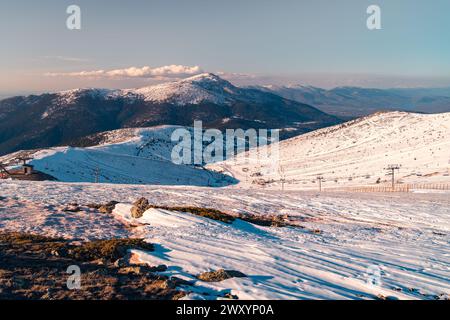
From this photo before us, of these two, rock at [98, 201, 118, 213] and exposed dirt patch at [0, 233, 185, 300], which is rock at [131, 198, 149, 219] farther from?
exposed dirt patch at [0, 233, 185, 300]

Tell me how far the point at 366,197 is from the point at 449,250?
21.0m

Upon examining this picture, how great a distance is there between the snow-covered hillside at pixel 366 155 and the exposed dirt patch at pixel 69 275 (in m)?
63.6

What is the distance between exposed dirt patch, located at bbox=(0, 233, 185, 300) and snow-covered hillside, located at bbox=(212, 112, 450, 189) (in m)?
63.6

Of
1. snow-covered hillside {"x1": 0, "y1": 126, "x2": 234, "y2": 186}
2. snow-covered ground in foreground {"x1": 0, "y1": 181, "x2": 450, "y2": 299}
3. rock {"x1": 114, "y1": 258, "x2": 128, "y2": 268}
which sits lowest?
snow-covered hillside {"x1": 0, "y1": 126, "x2": 234, "y2": 186}

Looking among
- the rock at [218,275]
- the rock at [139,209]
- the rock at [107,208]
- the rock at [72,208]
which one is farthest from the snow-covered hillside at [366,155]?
the rock at [218,275]

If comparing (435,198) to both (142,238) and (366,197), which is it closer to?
(366,197)

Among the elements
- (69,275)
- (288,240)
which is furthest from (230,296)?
(288,240)

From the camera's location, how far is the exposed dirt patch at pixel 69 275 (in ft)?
41.4

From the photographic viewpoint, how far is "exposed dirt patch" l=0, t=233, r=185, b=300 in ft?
41.4

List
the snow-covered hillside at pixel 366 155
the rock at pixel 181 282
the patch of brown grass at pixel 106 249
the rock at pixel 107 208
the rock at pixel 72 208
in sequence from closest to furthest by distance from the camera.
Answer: the rock at pixel 181 282 < the patch of brown grass at pixel 106 249 < the rock at pixel 72 208 < the rock at pixel 107 208 < the snow-covered hillside at pixel 366 155

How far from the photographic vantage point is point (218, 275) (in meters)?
13.9

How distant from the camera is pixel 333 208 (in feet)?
112

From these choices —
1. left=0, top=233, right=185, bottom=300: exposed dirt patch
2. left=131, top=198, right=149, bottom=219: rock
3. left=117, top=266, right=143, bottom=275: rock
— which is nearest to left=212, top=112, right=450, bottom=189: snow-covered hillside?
left=131, top=198, right=149, bottom=219: rock

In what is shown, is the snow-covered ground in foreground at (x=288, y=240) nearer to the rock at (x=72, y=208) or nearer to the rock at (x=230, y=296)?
the rock at (x=230, y=296)
